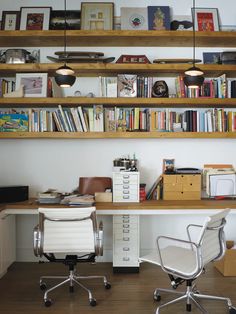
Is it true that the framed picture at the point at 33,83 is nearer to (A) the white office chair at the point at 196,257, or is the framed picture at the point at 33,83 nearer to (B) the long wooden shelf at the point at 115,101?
(B) the long wooden shelf at the point at 115,101

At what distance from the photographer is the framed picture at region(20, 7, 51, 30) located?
153 inches

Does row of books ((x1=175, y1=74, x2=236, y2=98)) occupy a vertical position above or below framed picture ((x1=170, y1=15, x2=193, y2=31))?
below

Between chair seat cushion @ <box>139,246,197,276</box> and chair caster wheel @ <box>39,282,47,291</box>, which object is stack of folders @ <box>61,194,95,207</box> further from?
chair seat cushion @ <box>139,246,197,276</box>

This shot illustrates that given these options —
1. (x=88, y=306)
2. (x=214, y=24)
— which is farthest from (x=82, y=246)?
(x=214, y=24)

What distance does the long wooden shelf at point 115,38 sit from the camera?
3672 millimetres

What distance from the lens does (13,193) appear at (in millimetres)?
3670

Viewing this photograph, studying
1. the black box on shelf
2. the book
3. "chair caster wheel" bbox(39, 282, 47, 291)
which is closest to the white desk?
the black box on shelf

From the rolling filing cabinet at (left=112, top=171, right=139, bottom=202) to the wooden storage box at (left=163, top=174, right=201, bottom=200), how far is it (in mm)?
388

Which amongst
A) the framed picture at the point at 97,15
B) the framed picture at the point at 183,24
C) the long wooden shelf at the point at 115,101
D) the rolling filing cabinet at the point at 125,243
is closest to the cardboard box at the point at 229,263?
the rolling filing cabinet at the point at 125,243

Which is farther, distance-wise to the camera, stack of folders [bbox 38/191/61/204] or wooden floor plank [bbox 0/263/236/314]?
stack of folders [bbox 38/191/61/204]

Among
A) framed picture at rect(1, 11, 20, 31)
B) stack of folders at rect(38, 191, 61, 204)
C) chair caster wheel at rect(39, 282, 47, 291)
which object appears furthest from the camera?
framed picture at rect(1, 11, 20, 31)

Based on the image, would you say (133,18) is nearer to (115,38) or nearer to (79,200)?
(115,38)

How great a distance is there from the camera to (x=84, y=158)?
13.3 ft

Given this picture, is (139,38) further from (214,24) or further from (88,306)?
(88,306)
